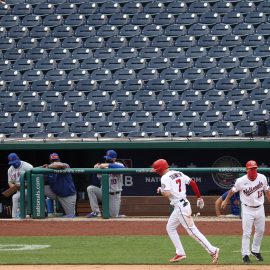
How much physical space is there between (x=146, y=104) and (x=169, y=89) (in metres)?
0.75

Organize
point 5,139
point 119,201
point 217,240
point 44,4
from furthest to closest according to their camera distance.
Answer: point 44,4, point 5,139, point 119,201, point 217,240

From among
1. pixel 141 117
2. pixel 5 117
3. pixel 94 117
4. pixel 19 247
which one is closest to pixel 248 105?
pixel 141 117

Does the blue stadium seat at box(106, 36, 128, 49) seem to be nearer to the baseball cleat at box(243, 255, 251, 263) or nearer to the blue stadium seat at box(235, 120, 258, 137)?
the blue stadium seat at box(235, 120, 258, 137)

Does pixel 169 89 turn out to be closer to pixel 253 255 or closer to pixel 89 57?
pixel 89 57

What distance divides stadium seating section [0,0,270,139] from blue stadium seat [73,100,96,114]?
0.09ft

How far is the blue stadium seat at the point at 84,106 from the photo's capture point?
22672 mm

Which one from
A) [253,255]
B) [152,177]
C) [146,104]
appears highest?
[146,104]

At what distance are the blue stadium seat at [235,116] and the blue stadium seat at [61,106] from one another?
3.72 meters

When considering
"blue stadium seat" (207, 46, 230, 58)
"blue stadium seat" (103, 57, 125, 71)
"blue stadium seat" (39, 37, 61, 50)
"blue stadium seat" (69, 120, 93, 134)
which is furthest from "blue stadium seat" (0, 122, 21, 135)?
"blue stadium seat" (207, 46, 230, 58)

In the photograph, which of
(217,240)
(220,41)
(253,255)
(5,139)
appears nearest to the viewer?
(253,255)

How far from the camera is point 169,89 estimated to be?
2284 centimetres

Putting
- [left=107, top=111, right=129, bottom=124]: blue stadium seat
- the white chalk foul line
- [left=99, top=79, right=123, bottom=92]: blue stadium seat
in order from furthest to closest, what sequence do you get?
[left=99, top=79, right=123, bottom=92]: blue stadium seat, [left=107, top=111, right=129, bottom=124]: blue stadium seat, the white chalk foul line

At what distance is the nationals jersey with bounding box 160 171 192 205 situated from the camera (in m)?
13.6

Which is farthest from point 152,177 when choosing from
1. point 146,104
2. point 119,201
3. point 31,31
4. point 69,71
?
point 31,31
